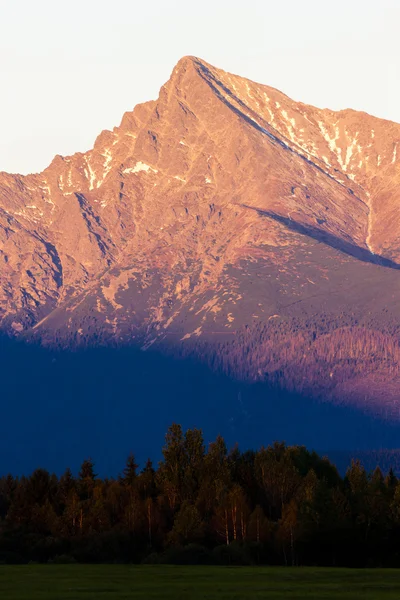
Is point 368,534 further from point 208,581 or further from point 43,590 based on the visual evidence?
point 43,590

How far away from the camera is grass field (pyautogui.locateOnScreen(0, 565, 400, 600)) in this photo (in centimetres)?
10488

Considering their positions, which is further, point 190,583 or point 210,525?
point 210,525

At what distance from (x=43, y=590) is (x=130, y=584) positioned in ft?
30.2

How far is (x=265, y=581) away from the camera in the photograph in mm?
116875

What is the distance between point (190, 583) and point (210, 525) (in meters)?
61.1

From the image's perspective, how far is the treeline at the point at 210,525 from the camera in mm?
163000

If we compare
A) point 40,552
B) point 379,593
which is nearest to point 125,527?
point 40,552

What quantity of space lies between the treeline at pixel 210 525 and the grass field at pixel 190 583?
27170mm

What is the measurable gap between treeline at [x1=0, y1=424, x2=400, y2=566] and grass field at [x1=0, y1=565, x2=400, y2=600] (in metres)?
27.2

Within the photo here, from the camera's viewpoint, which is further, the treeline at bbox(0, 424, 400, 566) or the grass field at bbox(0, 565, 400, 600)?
the treeline at bbox(0, 424, 400, 566)

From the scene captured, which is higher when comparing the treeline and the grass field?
the treeline

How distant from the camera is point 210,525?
174 m

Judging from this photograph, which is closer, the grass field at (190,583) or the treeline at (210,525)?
the grass field at (190,583)

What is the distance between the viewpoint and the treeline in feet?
535
